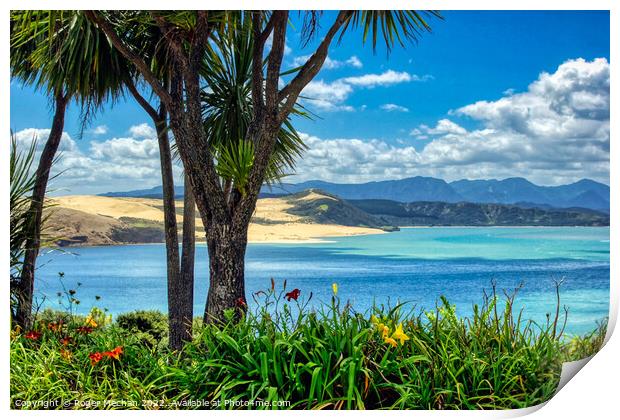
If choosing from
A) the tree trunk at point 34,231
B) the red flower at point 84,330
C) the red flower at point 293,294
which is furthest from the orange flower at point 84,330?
the red flower at point 293,294

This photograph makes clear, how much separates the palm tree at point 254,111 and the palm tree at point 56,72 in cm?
44

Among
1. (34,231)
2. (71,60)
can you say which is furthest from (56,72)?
(34,231)

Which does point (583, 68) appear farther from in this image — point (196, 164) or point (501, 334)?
point (196, 164)

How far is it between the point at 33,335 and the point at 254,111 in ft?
7.73

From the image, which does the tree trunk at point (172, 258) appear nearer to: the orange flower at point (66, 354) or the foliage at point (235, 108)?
the foliage at point (235, 108)

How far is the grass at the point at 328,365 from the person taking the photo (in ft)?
13.2

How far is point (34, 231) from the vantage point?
221 inches

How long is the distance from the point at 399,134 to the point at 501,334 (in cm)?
215

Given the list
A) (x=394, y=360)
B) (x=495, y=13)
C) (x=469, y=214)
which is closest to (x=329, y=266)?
(x=469, y=214)

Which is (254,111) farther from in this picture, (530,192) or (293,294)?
(530,192)

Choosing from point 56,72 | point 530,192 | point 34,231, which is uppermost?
point 56,72

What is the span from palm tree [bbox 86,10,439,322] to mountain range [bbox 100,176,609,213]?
1.02m

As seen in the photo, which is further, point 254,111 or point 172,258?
point 172,258
